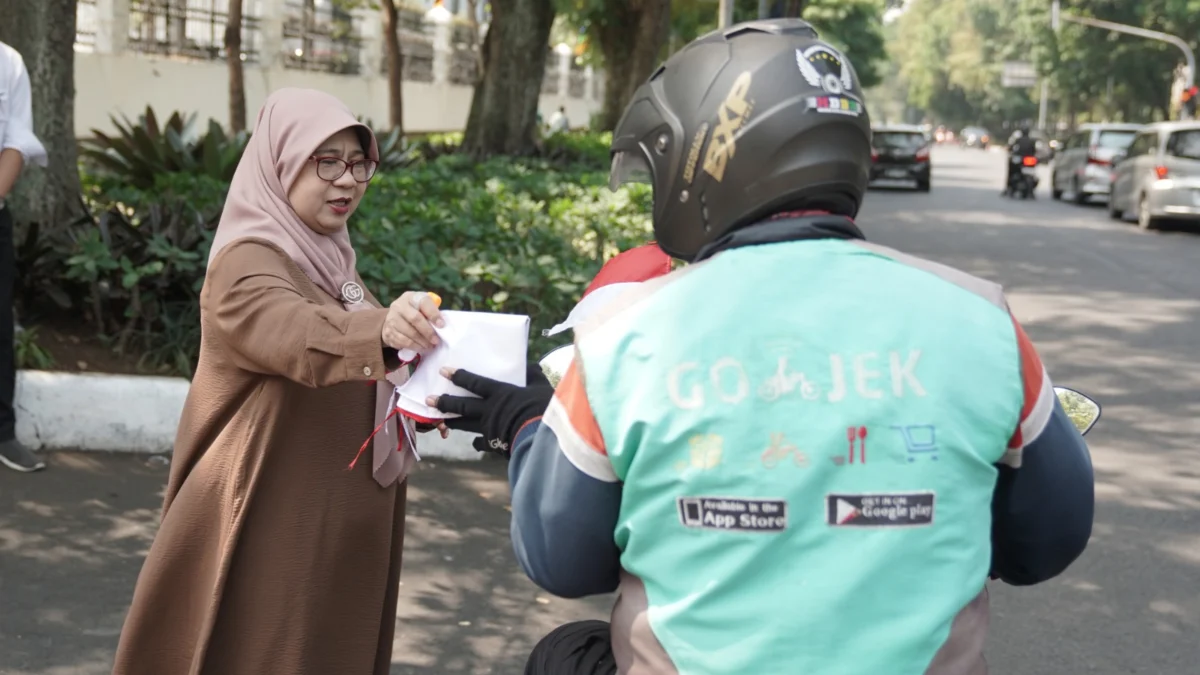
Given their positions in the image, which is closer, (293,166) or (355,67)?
(293,166)

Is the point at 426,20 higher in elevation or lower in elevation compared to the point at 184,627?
higher

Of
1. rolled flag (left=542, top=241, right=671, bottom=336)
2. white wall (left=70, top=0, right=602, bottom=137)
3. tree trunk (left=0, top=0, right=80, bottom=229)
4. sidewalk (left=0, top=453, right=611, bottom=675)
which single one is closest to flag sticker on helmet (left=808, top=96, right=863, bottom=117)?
rolled flag (left=542, top=241, right=671, bottom=336)

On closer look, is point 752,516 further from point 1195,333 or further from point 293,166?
point 1195,333

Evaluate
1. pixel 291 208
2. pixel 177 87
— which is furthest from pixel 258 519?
pixel 177 87

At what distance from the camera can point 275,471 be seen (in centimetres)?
297

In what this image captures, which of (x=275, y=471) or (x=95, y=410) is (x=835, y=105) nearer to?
(x=275, y=471)

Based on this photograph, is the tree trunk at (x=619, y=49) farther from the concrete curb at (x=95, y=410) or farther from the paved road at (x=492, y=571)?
the concrete curb at (x=95, y=410)

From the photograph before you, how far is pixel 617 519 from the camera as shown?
5.80 feet

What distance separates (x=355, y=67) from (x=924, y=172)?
1198 cm

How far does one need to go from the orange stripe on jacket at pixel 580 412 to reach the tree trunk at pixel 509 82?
16508 mm

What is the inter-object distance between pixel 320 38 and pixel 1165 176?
53.6 feet

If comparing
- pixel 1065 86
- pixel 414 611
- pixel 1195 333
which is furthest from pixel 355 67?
pixel 1065 86

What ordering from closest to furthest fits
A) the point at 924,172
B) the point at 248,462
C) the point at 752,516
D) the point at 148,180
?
the point at 752,516 < the point at 248,462 < the point at 148,180 < the point at 924,172

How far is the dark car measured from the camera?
1211 inches
